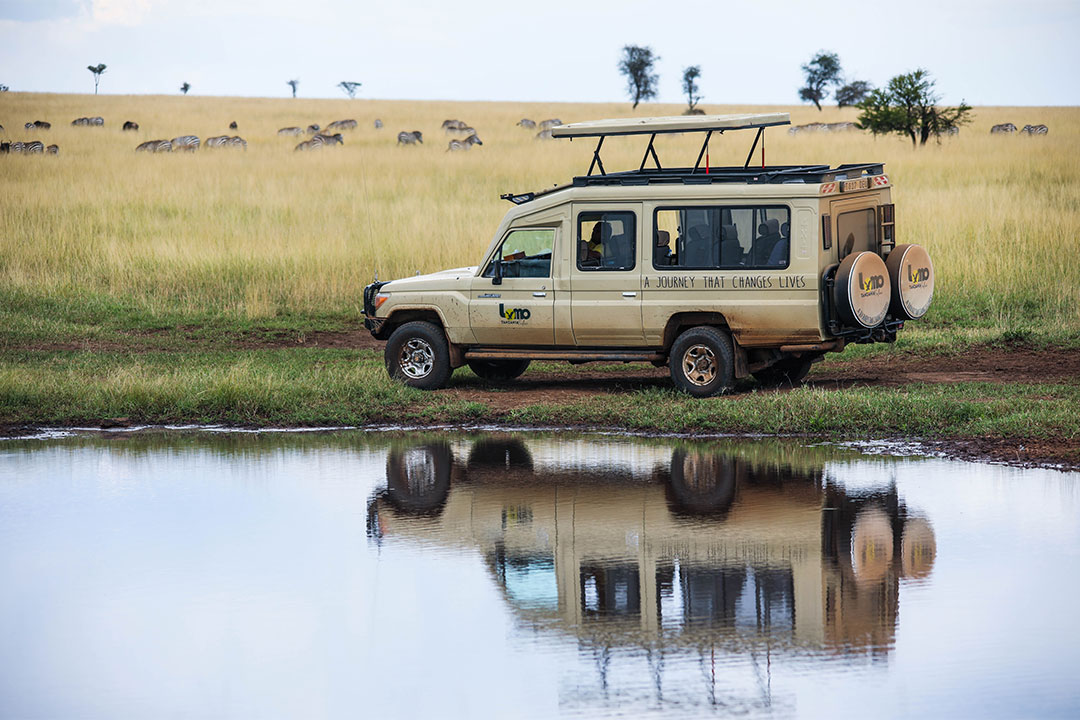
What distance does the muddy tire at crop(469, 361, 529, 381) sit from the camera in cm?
1496

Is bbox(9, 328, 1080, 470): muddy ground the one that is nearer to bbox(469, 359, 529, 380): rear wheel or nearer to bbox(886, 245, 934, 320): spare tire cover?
bbox(469, 359, 529, 380): rear wheel

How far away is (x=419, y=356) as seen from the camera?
1427 centimetres

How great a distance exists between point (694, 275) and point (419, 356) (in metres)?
3.19

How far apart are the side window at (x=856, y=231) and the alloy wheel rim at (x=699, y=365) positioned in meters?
1.64

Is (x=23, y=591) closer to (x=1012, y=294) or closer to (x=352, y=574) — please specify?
(x=352, y=574)

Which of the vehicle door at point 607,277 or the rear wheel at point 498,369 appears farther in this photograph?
the rear wheel at point 498,369

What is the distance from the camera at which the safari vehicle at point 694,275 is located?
1262 cm

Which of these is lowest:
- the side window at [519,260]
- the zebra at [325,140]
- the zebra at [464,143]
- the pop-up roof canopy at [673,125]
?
the side window at [519,260]

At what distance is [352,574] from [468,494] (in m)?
2.10

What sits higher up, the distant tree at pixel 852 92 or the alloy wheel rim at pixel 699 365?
the distant tree at pixel 852 92

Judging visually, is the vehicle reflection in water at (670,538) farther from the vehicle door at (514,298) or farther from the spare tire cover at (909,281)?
the spare tire cover at (909,281)

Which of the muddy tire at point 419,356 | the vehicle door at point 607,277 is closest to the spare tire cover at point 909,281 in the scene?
the vehicle door at point 607,277

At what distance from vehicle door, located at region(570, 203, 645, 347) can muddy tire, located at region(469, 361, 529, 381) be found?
1.69 meters

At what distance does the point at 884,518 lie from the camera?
28.1 ft
